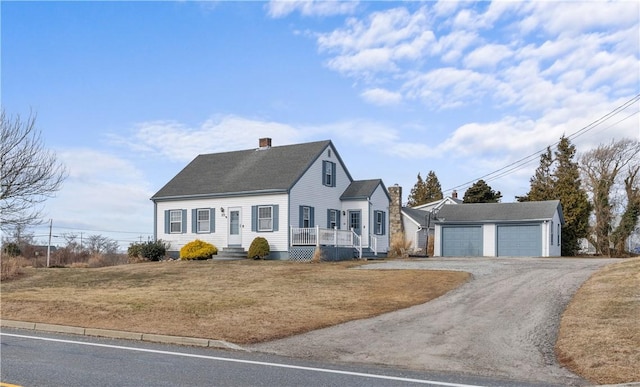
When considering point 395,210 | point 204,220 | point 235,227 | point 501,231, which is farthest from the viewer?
point 395,210

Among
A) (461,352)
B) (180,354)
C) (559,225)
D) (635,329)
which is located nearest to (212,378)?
(180,354)

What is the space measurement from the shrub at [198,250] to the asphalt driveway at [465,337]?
17.1m

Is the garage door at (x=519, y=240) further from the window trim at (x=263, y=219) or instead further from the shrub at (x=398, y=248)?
the window trim at (x=263, y=219)

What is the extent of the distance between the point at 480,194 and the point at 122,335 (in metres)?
53.5

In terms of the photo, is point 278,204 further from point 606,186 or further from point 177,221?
point 606,186

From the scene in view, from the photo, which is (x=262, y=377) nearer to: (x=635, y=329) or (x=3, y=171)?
(x=635, y=329)

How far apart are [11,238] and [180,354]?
30.9m

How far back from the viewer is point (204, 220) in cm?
3444

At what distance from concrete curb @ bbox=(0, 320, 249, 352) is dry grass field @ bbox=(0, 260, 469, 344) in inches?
14.0

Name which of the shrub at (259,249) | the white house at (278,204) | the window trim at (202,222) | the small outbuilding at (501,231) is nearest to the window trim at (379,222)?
the white house at (278,204)

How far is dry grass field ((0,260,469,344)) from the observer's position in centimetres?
1368

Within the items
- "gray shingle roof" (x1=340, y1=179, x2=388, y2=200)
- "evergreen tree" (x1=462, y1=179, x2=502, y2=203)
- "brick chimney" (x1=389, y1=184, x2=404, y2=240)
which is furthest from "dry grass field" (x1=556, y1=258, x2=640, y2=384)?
"evergreen tree" (x1=462, y1=179, x2=502, y2=203)

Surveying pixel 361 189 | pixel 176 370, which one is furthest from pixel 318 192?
pixel 176 370

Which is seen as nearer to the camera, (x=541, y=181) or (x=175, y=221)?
(x=175, y=221)
